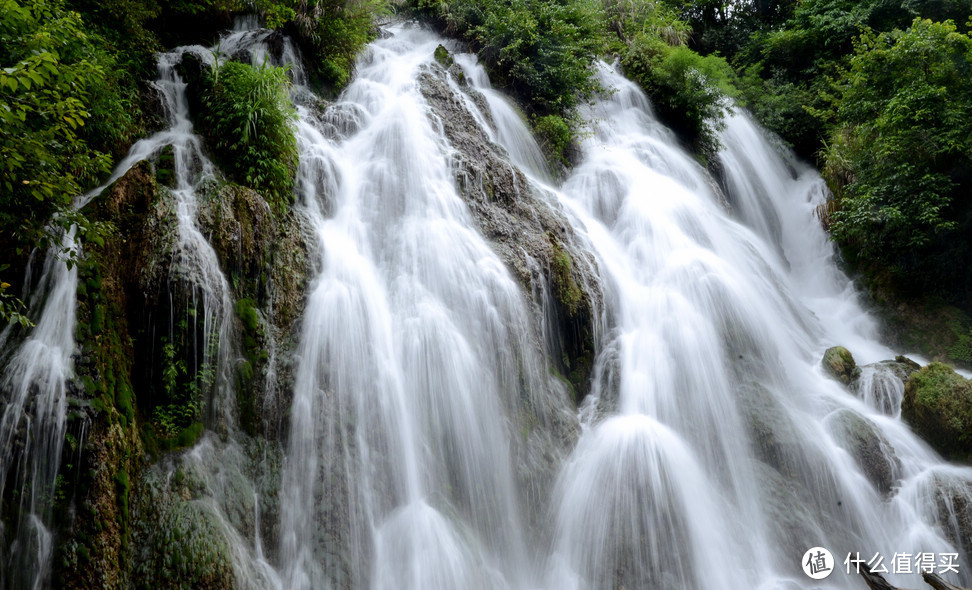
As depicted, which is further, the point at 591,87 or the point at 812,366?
the point at 591,87

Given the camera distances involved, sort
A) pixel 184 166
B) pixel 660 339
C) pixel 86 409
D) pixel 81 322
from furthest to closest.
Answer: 1. pixel 660 339
2. pixel 184 166
3. pixel 81 322
4. pixel 86 409

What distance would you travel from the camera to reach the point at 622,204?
34.1ft

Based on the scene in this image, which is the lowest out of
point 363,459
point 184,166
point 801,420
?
point 801,420

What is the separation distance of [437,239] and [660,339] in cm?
382

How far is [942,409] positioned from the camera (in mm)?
6938

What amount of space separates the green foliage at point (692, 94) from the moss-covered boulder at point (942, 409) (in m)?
8.23

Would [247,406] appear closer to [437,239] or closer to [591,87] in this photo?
[437,239]

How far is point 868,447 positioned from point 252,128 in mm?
9337

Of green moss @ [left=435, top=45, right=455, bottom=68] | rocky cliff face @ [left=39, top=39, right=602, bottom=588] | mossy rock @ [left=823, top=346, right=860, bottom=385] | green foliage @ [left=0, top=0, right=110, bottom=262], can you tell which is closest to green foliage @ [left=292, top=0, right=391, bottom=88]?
green moss @ [left=435, top=45, right=455, bottom=68]

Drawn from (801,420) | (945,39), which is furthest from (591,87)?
(801,420)

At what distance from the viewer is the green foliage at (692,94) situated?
13828mm

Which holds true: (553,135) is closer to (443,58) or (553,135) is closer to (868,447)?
(443,58)

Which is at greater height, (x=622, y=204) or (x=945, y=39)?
(x=945, y=39)

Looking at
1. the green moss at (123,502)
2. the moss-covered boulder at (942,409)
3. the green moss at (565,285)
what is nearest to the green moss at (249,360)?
the green moss at (123,502)
